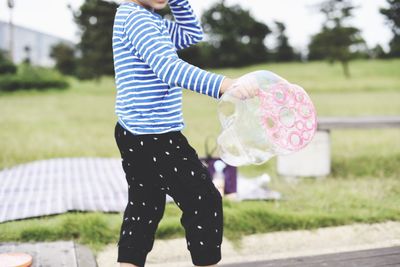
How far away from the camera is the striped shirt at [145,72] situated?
6.02ft

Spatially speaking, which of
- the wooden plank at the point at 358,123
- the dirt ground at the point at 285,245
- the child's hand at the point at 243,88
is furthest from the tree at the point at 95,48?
the child's hand at the point at 243,88

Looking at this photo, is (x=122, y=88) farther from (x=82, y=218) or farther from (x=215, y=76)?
(x=82, y=218)

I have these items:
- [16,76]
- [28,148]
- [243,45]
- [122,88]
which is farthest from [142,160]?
[243,45]

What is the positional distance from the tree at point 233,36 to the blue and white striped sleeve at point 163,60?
51.5 meters

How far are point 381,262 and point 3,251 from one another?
1.96 meters

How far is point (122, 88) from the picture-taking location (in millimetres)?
2014

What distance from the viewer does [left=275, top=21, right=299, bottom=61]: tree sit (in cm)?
5970

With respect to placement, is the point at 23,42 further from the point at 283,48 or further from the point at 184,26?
the point at 184,26

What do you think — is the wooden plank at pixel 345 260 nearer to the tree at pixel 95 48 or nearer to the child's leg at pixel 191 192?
the child's leg at pixel 191 192

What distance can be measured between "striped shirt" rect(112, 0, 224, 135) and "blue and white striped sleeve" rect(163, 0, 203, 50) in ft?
0.78

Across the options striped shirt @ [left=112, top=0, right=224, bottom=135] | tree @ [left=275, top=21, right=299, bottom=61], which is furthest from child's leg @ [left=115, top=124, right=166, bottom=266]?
tree @ [left=275, top=21, right=299, bottom=61]

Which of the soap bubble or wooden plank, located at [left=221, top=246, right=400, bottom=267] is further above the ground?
the soap bubble

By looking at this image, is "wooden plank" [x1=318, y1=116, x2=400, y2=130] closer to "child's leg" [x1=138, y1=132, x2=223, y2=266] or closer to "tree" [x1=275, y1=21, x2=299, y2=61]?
"child's leg" [x1=138, y1=132, x2=223, y2=266]

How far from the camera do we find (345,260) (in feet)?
8.98
